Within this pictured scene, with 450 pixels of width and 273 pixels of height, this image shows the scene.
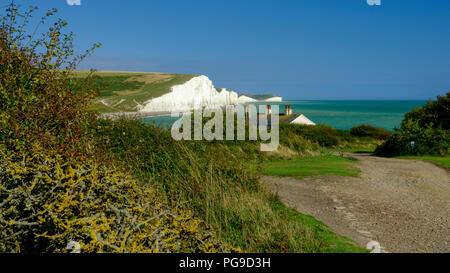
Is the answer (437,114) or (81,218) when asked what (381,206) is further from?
(437,114)

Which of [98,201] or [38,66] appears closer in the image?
[98,201]

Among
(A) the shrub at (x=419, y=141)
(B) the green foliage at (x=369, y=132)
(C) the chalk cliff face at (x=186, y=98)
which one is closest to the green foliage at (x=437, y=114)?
(A) the shrub at (x=419, y=141)

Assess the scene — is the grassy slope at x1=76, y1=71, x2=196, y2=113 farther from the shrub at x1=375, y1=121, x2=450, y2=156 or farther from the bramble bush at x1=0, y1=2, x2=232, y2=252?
the bramble bush at x1=0, y1=2, x2=232, y2=252

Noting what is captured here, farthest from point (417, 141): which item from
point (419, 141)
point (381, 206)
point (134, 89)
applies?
point (134, 89)

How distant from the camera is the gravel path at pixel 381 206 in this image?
20.3ft

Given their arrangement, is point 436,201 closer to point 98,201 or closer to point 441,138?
point 98,201

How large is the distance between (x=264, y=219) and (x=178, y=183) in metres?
1.90

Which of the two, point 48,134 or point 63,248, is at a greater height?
point 48,134

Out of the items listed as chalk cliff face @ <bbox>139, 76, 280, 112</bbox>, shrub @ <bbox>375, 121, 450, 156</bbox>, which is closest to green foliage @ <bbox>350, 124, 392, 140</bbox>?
shrub @ <bbox>375, 121, 450, 156</bbox>

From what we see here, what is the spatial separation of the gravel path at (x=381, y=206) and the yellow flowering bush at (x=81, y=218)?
4.19 meters

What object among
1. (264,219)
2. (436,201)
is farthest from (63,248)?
(436,201)

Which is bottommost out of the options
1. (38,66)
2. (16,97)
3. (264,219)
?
(264,219)

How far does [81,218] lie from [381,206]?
24.9ft

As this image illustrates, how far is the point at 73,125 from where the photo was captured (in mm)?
5770
